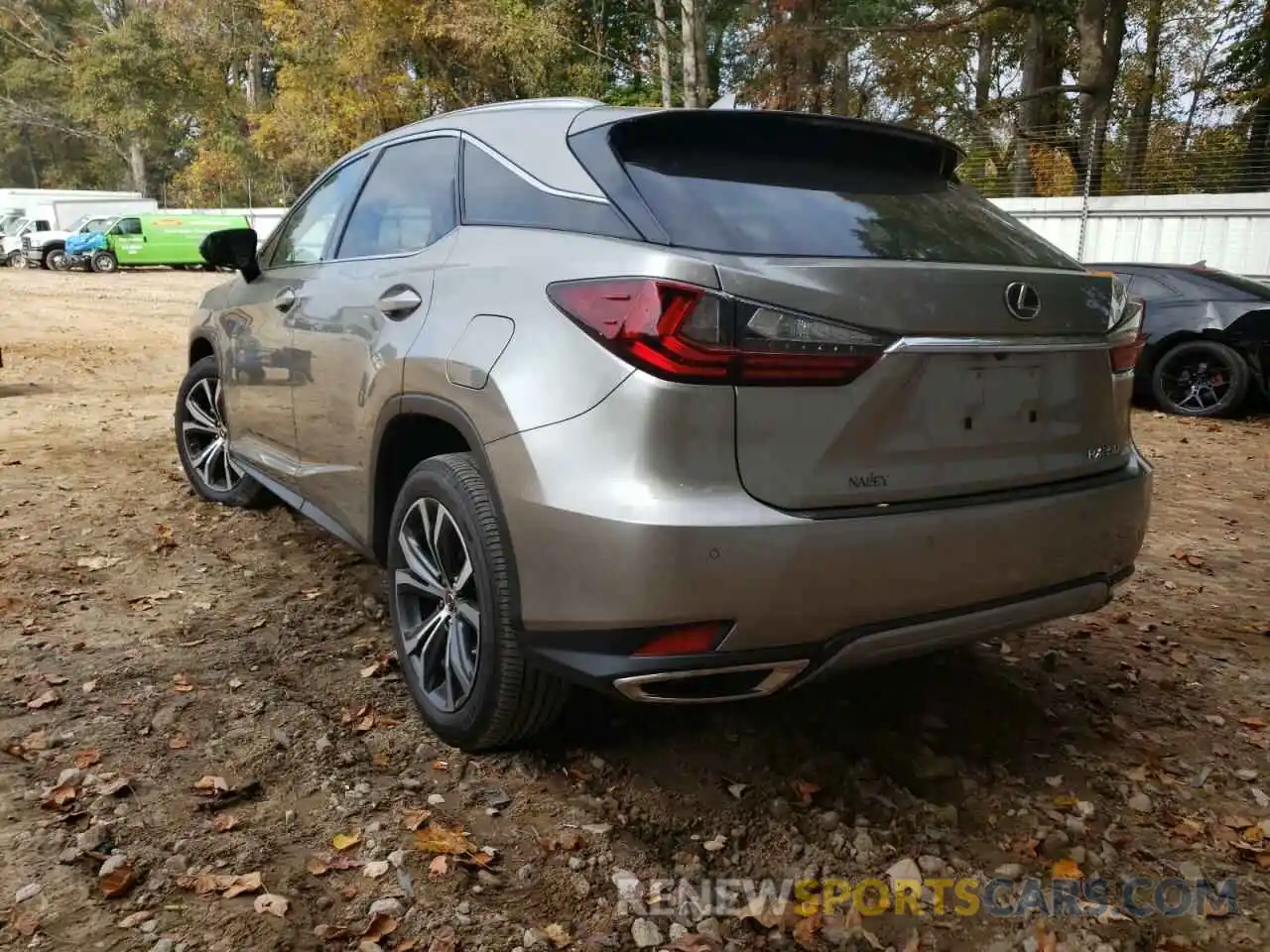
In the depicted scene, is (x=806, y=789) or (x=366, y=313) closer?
(x=806, y=789)

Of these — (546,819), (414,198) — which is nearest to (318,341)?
(414,198)

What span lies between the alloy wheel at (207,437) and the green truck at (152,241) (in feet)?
90.9

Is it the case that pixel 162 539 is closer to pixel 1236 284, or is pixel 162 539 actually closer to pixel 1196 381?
pixel 1196 381

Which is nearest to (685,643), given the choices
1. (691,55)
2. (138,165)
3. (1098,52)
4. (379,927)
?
(379,927)

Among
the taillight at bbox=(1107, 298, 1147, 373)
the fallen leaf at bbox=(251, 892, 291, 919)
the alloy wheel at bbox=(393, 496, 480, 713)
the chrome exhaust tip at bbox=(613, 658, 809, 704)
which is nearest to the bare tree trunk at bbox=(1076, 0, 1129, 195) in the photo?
the taillight at bbox=(1107, 298, 1147, 373)

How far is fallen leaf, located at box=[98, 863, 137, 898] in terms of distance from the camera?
226cm

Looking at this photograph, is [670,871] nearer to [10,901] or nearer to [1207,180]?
[10,901]

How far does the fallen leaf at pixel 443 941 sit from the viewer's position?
2154mm

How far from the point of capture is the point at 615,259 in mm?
2318

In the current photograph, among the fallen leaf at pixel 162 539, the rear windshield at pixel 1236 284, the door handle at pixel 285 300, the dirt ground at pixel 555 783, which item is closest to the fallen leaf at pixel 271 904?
the dirt ground at pixel 555 783

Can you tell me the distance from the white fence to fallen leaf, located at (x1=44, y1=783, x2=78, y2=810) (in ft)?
44.2

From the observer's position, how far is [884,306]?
2275 mm

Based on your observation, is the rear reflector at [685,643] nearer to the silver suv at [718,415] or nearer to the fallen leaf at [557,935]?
the silver suv at [718,415]

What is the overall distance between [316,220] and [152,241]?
30413 mm
